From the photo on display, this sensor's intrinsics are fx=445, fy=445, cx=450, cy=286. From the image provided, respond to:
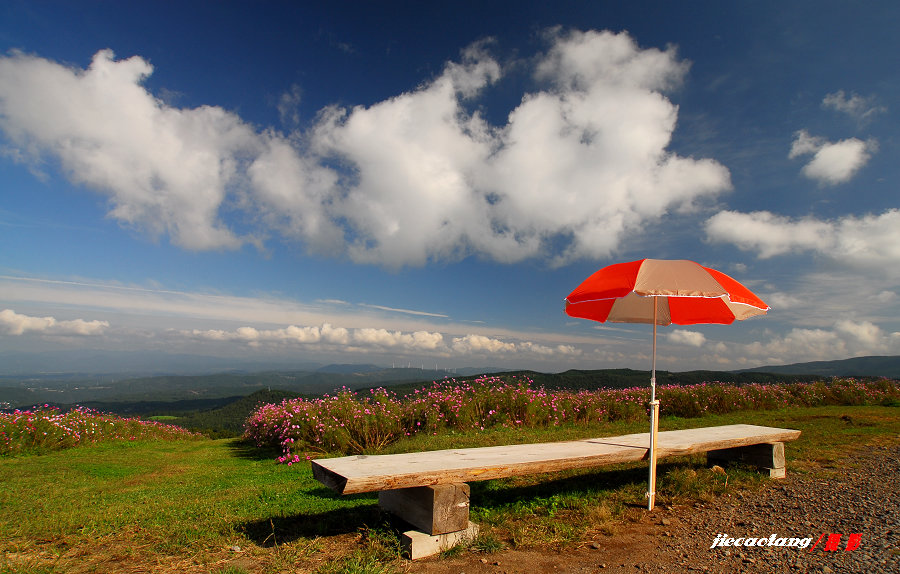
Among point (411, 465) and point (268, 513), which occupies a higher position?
point (411, 465)

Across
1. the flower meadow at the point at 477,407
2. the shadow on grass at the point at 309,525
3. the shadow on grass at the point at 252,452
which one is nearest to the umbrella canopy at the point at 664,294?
the shadow on grass at the point at 309,525

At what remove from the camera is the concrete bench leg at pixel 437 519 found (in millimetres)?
3398

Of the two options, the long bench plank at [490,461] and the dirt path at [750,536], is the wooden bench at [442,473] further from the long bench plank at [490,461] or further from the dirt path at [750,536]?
the dirt path at [750,536]

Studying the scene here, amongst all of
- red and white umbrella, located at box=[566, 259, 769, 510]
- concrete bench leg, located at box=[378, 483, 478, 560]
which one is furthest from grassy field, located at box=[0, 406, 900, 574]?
red and white umbrella, located at box=[566, 259, 769, 510]

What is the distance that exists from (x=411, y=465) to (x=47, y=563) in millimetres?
2703

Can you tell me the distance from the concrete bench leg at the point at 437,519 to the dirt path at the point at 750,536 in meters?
0.13

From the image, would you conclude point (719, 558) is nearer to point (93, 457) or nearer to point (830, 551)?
point (830, 551)

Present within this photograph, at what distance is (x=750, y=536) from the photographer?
3779 millimetres

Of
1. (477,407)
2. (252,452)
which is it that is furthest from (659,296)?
(252,452)

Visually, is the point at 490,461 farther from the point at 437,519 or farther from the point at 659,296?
the point at 659,296

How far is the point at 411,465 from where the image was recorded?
362 cm

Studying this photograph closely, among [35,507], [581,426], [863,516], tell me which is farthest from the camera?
[581,426]

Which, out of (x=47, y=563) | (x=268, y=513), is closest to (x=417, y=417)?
(x=268, y=513)

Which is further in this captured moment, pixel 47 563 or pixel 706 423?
pixel 706 423
